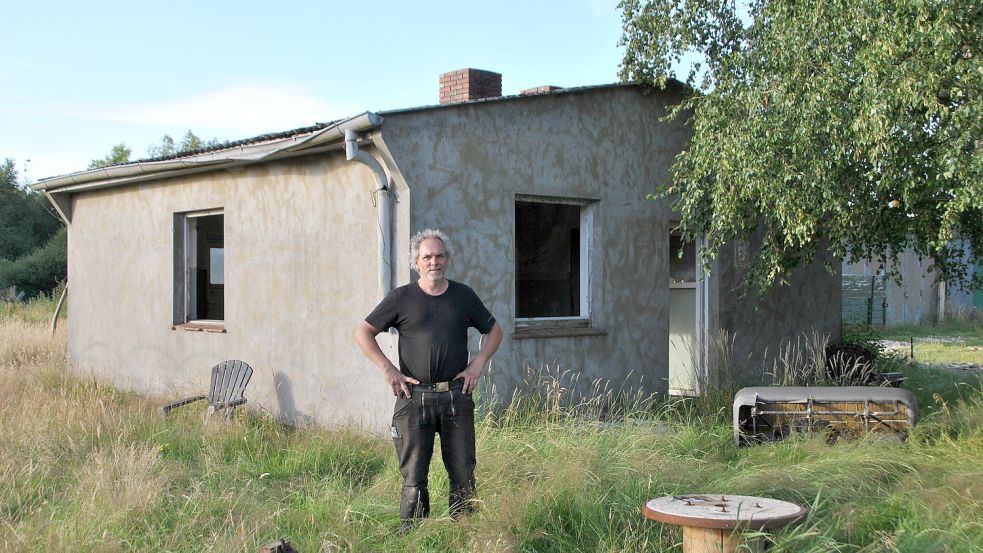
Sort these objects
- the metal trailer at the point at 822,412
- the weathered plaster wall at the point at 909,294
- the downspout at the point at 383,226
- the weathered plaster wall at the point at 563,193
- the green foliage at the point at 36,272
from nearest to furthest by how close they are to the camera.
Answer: the metal trailer at the point at 822,412 < the downspout at the point at 383,226 < the weathered plaster wall at the point at 563,193 < the weathered plaster wall at the point at 909,294 < the green foliage at the point at 36,272

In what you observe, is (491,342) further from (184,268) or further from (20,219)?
(20,219)

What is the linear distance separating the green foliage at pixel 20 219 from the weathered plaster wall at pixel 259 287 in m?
26.2

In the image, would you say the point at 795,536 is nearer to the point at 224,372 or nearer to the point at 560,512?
the point at 560,512

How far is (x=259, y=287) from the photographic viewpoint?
911cm

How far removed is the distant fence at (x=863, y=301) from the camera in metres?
21.0

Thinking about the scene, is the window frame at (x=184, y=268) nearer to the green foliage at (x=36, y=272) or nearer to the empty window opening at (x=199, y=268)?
the empty window opening at (x=199, y=268)

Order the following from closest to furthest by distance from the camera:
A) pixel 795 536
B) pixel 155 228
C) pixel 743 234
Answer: pixel 795 536 < pixel 743 234 < pixel 155 228

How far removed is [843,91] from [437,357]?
4017mm

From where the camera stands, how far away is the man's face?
492 cm

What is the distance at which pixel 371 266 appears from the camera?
7871 millimetres

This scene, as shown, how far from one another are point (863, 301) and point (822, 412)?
15926mm

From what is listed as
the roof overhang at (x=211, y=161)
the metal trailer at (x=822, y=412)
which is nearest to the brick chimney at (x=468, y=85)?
the roof overhang at (x=211, y=161)

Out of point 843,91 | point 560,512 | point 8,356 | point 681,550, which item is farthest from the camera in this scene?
point 8,356

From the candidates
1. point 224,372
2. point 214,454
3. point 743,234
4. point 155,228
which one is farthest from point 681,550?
point 155,228
